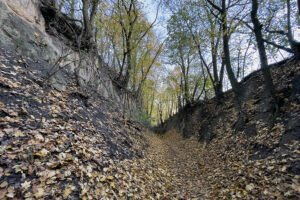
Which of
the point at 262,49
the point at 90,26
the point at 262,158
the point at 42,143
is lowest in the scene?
the point at 262,158

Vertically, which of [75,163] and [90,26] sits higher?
[90,26]

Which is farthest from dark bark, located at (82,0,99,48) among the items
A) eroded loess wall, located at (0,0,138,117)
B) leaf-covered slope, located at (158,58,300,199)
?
leaf-covered slope, located at (158,58,300,199)

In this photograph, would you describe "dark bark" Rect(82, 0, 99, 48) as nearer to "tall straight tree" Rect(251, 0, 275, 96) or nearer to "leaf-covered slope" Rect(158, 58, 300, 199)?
"tall straight tree" Rect(251, 0, 275, 96)

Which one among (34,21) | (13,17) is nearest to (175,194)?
(13,17)

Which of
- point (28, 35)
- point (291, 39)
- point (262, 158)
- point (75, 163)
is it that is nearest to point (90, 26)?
point (28, 35)

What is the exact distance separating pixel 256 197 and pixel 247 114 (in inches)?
184

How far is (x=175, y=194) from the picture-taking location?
11.4 feet

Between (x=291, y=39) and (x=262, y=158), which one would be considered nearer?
(x=262, y=158)

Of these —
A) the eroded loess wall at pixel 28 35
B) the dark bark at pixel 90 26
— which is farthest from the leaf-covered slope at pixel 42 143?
the dark bark at pixel 90 26

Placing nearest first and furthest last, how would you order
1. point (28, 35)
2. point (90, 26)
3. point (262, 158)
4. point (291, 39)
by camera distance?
point (262, 158)
point (28, 35)
point (291, 39)
point (90, 26)

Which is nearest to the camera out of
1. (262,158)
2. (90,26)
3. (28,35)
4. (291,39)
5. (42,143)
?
(42,143)

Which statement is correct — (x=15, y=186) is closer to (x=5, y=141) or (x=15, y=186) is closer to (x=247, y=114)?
(x=5, y=141)

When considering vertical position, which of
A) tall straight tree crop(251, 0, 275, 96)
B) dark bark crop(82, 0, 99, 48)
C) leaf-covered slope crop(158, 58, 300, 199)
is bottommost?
leaf-covered slope crop(158, 58, 300, 199)

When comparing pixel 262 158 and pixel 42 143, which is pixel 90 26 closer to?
pixel 42 143
